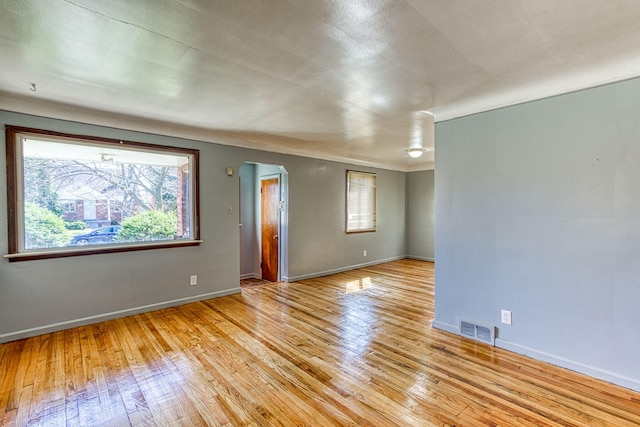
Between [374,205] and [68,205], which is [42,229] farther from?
[374,205]

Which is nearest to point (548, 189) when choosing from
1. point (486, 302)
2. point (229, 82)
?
point (486, 302)

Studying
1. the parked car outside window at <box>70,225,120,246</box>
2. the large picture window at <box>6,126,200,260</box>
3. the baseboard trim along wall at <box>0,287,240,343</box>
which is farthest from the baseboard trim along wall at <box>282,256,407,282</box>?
the parked car outside window at <box>70,225,120,246</box>

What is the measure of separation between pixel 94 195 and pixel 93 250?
0.65m

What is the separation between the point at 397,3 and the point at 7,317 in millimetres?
4391

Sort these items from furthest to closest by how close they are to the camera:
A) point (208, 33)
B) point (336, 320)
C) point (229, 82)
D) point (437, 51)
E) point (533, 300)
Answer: point (336, 320) → point (533, 300) → point (229, 82) → point (437, 51) → point (208, 33)

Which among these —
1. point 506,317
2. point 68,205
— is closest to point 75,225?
point 68,205

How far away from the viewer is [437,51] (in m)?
2.00

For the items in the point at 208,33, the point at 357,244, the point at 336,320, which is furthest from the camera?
the point at 357,244

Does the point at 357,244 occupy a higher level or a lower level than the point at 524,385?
higher

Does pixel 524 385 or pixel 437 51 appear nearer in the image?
pixel 437 51

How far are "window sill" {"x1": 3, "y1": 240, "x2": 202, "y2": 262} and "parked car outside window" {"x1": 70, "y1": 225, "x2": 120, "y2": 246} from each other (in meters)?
0.07

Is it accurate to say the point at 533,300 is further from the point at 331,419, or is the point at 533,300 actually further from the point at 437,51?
the point at 437,51

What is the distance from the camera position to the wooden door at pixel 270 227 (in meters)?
5.59

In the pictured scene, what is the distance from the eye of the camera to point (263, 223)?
5887 mm
